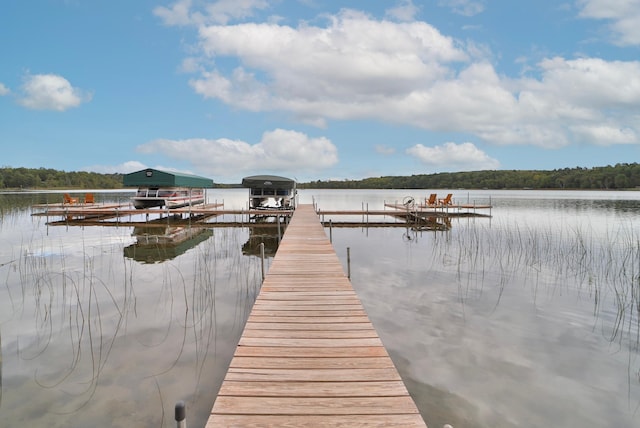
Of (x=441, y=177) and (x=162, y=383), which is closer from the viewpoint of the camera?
(x=162, y=383)

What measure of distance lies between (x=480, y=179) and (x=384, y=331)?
8866cm

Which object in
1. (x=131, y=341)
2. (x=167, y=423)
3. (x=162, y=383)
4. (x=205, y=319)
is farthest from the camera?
(x=205, y=319)

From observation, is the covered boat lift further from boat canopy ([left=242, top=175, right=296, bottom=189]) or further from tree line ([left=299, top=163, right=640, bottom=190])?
tree line ([left=299, top=163, right=640, bottom=190])

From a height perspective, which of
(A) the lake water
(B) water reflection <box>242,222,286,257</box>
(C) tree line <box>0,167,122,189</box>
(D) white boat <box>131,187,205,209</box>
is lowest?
(A) the lake water

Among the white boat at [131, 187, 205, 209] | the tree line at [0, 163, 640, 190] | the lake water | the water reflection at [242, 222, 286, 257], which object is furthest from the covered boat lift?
the tree line at [0, 163, 640, 190]

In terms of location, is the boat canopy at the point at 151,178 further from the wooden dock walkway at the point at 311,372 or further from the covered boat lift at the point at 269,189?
the wooden dock walkway at the point at 311,372

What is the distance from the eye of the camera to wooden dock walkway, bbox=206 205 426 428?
2.27m

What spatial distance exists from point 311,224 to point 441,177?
8232 centimetres

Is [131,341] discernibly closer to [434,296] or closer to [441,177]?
[434,296]

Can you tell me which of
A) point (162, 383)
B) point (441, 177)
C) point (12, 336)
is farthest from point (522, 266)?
point (441, 177)

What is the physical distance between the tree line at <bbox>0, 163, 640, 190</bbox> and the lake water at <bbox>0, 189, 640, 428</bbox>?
78.1 m

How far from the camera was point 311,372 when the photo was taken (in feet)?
9.31

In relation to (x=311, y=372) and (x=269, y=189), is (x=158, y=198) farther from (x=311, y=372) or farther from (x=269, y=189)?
(x=311, y=372)

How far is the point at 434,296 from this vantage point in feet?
23.3
